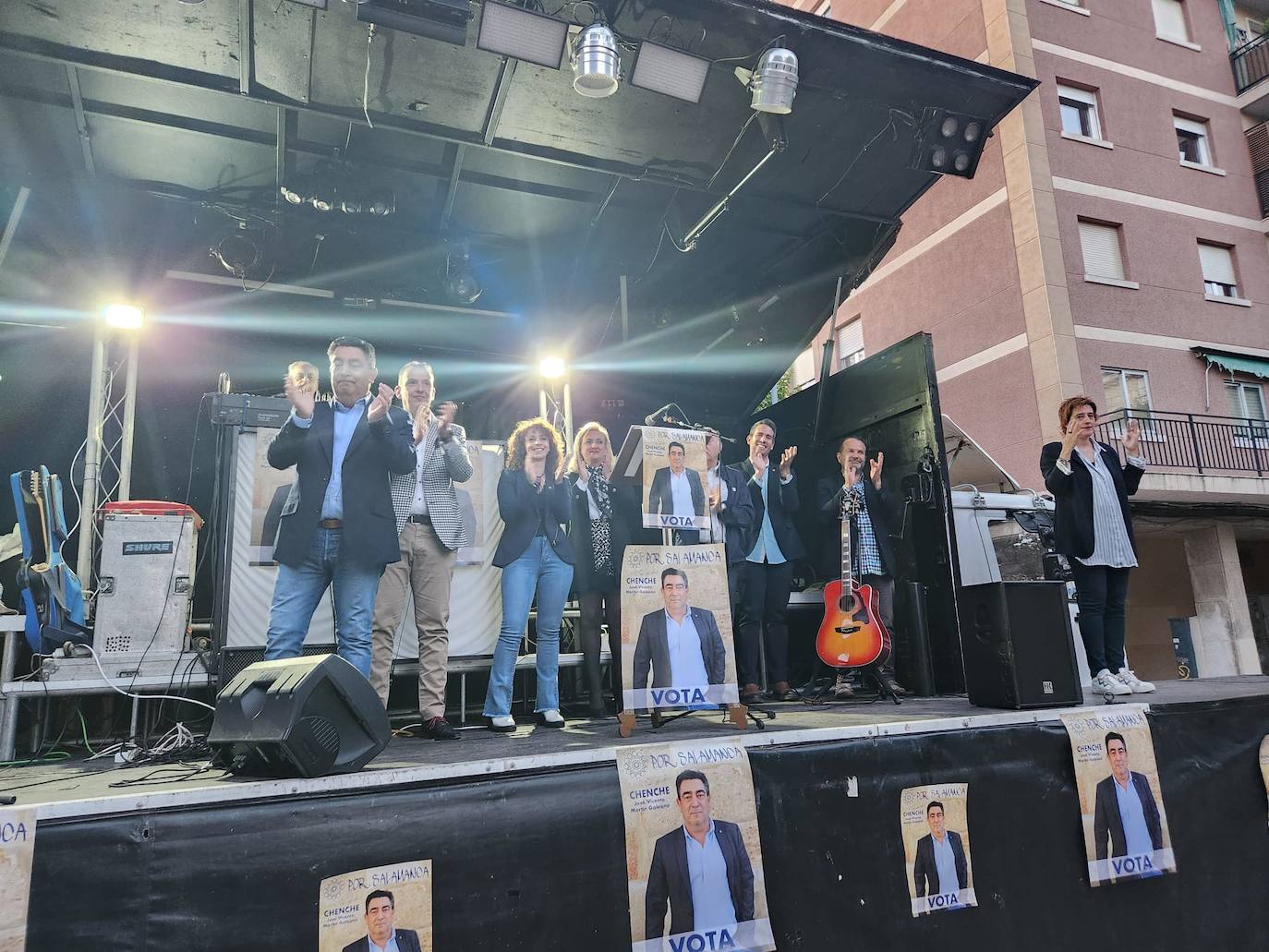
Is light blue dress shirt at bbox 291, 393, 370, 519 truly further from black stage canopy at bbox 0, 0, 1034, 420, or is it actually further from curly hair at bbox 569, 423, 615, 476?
black stage canopy at bbox 0, 0, 1034, 420

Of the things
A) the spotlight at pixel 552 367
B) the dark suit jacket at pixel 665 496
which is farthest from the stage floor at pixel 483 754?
the spotlight at pixel 552 367

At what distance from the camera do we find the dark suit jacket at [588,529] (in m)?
4.18

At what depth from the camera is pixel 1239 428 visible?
1380cm

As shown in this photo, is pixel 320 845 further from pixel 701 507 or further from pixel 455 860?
pixel 701 507

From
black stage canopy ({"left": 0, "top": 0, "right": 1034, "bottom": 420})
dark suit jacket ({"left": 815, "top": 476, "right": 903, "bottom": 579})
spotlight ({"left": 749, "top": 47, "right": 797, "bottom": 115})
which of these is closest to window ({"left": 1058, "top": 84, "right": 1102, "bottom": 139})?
black stage canopy ({"left": 0, "top": 0, "right": 1034, "bottom": 420})

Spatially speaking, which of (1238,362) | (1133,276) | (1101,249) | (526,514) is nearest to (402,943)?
(526,514)

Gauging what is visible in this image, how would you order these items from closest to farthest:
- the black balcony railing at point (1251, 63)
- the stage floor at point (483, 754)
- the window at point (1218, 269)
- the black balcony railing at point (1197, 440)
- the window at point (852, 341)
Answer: the stage floor at point (483, 754), the black balcony railing at point (1197, 440), the window at point (1218, 269), the black balcony railing at point (1251, 63), the window at point (852, 341)

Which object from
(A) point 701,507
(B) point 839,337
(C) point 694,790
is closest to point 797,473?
(A) point 701,507

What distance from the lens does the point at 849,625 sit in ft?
15.1

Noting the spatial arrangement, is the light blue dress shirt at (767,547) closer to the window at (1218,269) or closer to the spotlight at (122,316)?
the spotlight at (122,316)

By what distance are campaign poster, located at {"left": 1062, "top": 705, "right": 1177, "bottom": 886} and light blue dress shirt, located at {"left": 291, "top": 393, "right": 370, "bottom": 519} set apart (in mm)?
3125

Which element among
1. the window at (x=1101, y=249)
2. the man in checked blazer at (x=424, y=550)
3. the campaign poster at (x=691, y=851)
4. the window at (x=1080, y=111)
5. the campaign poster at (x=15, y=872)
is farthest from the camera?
the window at (x=1080, y=111)

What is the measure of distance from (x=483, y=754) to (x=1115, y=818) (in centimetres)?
248

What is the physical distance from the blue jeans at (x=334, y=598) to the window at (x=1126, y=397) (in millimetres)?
12862
